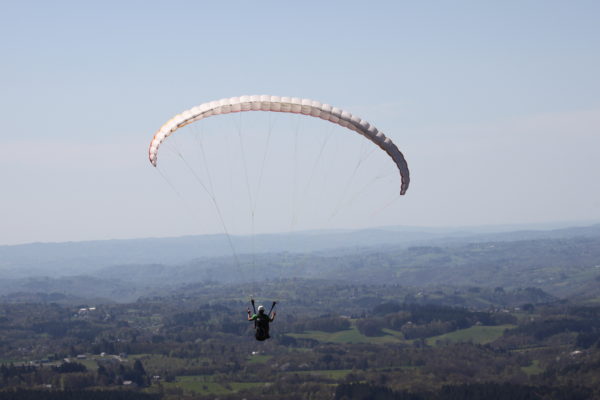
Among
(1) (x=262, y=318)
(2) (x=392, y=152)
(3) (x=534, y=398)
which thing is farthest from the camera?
(3) (x=534, y=398)

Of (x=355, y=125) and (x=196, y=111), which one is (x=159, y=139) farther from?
(x=355, y=125)

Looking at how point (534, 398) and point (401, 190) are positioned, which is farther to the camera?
point (534, 398)

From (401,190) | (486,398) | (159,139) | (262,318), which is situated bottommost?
(486,398)

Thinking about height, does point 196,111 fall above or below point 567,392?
above

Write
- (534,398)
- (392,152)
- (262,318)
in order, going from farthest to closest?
(534,398), (392,152), (262,318)

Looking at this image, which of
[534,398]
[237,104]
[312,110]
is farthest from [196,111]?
[534,398]

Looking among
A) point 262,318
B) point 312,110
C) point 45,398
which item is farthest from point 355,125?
point 45,398

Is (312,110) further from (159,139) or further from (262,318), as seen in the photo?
(262,318)
